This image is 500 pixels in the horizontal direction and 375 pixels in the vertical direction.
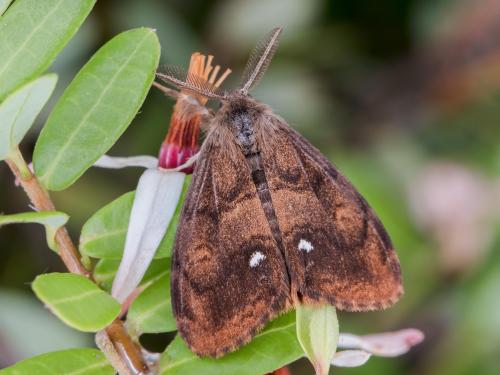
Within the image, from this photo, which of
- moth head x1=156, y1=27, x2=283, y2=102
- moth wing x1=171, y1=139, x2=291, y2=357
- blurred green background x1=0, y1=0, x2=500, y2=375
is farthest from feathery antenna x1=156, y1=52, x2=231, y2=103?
blurred green background x1=0, y1=0, x2=500, y2=375

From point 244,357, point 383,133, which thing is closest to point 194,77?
point 244,357

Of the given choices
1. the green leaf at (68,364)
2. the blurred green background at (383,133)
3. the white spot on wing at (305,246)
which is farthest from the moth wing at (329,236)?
the blurred green background at (383,133)

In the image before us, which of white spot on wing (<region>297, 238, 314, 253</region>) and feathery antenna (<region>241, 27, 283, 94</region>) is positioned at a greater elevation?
feathery antenna (<region>241, 27, 283, 94</region>)

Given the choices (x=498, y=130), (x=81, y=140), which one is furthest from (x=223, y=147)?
(x=498, y=130)

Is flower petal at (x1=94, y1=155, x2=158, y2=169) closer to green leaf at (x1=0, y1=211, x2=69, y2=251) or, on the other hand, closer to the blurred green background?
green leaf at (x1=0, y1=211, x2=69, y2=251)

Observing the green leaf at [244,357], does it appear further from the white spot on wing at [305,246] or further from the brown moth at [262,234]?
the white spot on wing at [305,246]

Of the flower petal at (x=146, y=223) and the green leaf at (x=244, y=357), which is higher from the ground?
the flower petal at (x=146, y=223)

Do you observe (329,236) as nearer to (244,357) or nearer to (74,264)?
(244,357)

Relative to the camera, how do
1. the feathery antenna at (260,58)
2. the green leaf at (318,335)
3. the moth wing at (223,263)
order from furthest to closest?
the feathery antenna at (260,58) → the moth wing at (223,263) → the green leaf at (318,335)

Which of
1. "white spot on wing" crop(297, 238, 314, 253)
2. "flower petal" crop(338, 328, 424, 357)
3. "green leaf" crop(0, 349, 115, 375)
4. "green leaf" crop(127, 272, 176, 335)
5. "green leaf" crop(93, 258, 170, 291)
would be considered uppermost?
"white spot on wing" crop(297, 238, 314, 253)
